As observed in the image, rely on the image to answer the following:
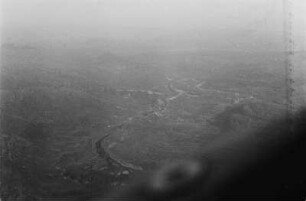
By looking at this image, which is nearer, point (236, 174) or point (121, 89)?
point (236, 174)

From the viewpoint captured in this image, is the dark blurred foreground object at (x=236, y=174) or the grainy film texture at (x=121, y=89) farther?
the grainy film texture at (x=121, y=89)

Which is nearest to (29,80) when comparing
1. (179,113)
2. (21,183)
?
(179,113)

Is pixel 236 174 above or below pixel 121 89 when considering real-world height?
below

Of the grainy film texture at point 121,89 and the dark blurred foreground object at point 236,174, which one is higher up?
the grainy film texture at point 121,89

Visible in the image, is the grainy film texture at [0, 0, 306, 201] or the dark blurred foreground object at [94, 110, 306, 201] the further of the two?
the grainy film texture at [0, 0, 306, 201]

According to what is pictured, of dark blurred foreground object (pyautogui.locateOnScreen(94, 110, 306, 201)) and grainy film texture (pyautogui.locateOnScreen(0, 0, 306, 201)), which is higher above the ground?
grainy film texture (pyautogui.locateOnScreen(0, 0, 306, 201))

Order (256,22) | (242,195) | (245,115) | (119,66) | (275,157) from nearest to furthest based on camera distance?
(242,195), (275,157), (245,115), (119,66), (256,22)

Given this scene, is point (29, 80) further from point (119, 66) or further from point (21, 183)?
point (21, 183)

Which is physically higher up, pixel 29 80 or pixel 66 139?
pixel 29 80
